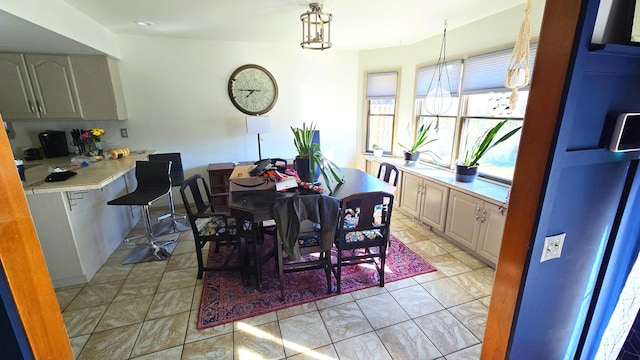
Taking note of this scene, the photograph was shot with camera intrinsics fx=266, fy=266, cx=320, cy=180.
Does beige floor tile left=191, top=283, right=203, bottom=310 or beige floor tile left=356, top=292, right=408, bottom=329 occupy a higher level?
beige floor tile left=191, top=283, right=203, bottom=310

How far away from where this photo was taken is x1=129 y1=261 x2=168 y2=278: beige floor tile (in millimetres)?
2559

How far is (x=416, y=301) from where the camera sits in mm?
2188

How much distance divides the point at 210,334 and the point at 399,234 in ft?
7.65

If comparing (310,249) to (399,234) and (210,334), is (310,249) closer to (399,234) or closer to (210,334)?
(210,334)

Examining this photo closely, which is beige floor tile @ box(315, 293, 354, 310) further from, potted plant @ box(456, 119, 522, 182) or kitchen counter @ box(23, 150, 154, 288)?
kitchen counter @ box(23, 150, 154, 288)

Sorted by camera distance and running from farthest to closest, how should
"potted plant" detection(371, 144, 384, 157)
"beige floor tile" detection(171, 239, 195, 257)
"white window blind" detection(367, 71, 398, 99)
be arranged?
"potted plant" detection(371, 144, 384, 157)
"white window blind" detection(367, 71, 398, 99)
"beige floor tile" detection(171, 239, 195, 257)

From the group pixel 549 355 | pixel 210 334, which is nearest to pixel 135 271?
pixel 210 334

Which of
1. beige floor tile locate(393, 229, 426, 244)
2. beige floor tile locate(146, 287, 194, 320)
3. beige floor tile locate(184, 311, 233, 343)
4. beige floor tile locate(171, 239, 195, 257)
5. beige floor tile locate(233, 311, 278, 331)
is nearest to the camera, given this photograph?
beige floor tile locate(184, 311, 233, 343)

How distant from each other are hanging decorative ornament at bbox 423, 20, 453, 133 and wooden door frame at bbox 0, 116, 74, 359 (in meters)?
3.86

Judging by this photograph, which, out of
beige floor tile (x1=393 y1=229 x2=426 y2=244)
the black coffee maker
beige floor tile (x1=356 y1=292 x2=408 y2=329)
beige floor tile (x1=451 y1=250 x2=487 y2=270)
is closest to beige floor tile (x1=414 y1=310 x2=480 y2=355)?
beige floor tile (x1=356 y1=292 x2=408 y2=329)

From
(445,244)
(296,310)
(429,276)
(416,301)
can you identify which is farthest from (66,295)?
(445,244)

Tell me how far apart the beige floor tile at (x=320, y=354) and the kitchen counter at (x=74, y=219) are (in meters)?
2.11

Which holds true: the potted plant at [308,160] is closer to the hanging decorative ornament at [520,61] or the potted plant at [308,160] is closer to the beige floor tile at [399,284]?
the beige floor tile at [399,284]

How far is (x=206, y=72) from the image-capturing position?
12.7ft
